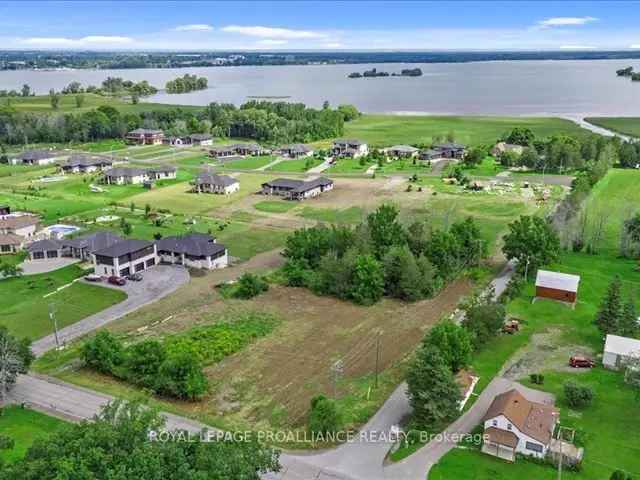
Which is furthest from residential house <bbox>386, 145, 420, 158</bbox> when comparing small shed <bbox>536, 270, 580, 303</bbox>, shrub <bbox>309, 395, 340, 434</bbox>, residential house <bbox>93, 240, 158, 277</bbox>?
shrub <bbox>309, 395, 340, 434</bbox>

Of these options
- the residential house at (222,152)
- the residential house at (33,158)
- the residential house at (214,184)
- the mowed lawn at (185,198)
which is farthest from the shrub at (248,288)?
the residential house at (33,158)

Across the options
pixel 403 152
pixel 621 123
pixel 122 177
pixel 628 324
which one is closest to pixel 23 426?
pixel 628 324

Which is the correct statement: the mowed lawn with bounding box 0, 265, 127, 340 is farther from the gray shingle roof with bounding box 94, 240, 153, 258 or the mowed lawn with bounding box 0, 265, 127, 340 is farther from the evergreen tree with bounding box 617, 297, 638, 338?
the evergreen tree with bounding box 617, 297, 638, 338

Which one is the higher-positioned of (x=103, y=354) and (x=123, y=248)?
(x=123, y=248)

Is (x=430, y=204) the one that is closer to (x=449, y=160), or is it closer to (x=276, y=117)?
(x=449, y=160)

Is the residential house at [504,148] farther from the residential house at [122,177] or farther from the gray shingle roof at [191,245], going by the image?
the gray shingle roof at [191,245]

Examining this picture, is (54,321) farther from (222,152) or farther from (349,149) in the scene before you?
(349,149)

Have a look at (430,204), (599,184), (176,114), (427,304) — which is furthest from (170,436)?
(176,114)
